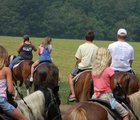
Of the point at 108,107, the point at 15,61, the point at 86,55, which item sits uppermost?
the point at 86,55

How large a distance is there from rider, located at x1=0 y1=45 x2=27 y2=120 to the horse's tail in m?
0.96

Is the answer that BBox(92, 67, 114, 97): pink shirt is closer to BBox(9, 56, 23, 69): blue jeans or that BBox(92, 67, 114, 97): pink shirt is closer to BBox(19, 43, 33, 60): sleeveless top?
BBox(19, 43, 33, 60): sleeveless top

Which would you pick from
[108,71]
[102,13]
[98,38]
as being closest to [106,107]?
[108,71]

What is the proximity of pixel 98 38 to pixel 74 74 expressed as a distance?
3875 inches

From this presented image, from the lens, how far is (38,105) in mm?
8688

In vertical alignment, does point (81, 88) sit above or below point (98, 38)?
above

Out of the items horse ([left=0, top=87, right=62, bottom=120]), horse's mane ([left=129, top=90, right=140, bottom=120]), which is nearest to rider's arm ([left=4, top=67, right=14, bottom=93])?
horse ([left=0, top=87, right=62, bottom=120])

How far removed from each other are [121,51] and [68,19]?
100 meters

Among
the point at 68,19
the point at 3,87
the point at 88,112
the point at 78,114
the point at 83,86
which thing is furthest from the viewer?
the point at 68,19

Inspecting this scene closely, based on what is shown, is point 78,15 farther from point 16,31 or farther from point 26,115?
point 26,115

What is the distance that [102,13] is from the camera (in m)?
120

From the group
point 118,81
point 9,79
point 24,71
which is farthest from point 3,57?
point 24,71

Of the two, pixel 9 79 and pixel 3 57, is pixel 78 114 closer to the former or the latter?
pixel 9 79

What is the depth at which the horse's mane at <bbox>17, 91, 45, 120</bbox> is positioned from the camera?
8367mm
